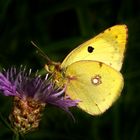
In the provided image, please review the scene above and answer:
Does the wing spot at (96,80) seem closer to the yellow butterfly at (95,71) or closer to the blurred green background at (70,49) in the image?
the yellow butterfly at (95,71)

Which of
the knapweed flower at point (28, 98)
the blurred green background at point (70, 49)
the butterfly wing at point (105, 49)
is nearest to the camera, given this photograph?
the knapweed flower at point (28, 98)

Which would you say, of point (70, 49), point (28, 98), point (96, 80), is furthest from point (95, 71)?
point (70, 49)

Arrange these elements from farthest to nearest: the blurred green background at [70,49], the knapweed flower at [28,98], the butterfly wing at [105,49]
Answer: the blurred green background at [70,49] < the butterfly wing at [105,49] < the knapweed flower at [28,98]

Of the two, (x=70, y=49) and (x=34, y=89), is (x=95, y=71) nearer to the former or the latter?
(x=34, y=89)

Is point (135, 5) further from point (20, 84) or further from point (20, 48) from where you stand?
point (20, 84)

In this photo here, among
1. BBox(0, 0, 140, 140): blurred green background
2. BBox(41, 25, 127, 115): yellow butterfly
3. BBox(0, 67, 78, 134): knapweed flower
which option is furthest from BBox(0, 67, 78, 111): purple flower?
BBox(0, 0, 140, 140): blurred green background

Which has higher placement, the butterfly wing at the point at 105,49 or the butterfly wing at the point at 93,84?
the butterfly wing at the point at 105,49

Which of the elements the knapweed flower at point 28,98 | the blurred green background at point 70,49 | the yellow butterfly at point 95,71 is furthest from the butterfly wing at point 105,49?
the blurred green background at point 70,49

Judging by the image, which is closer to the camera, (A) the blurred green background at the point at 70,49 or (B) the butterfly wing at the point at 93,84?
(B) the butterfly wing at the point at 93,84
